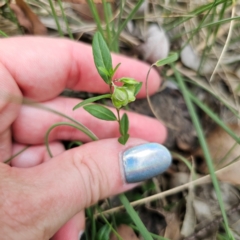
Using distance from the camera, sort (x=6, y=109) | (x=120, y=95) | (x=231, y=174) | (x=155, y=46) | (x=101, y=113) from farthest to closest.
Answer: (x=155, y=46), (x=231, y=174), (x=6, y=109), (x=101, y=113), (x=120, y=95)

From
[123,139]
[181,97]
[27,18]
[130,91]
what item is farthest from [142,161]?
[27,18]

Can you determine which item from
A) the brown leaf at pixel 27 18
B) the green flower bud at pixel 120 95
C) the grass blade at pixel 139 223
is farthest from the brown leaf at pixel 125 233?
the brown leaf at pixel 27 18

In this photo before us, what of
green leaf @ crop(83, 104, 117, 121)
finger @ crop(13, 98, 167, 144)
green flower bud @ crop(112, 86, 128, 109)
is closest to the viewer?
green flower bud @ crop(112, 86, 128, 109)

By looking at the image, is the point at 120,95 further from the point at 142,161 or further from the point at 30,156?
the point at 30,156

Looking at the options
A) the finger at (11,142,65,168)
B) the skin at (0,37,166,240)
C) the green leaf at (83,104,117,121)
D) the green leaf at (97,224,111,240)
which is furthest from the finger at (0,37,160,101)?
the green leaf at (97,224,111,240)

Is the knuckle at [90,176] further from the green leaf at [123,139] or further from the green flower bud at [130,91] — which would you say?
the green flower bud at [130,91]

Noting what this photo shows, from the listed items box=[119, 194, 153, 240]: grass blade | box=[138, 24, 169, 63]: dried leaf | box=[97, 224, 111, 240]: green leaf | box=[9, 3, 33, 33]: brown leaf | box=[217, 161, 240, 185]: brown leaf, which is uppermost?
box=[9, 3, 33, 33]: brown leaf

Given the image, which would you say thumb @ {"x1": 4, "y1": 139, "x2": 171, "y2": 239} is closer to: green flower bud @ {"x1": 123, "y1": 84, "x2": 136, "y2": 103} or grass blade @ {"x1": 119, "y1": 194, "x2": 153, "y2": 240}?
grass blade @ {"x1": 119, "y1": 194, "x2": 153, "y2": 240}
